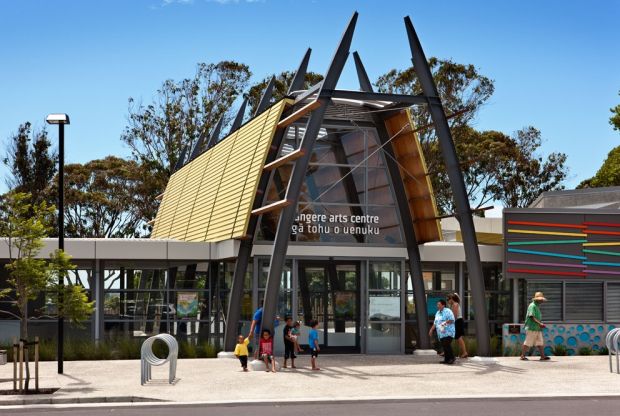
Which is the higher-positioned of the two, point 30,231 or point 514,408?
point 30,231

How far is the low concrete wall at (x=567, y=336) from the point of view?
26766mm

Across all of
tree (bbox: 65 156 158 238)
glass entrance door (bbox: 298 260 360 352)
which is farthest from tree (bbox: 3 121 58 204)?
glass entrance door (bbox: 298 260 360 352)

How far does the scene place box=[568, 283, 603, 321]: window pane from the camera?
2725cm

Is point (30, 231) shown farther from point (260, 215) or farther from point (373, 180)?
point (373, 180)

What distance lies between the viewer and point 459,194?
23.4 metres

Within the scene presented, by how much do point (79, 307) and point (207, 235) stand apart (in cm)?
920

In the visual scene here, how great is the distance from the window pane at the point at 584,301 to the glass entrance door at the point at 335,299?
6.01 metres

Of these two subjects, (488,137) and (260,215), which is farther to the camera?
(488,137)

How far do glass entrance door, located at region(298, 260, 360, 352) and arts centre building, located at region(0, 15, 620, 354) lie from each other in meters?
0.03

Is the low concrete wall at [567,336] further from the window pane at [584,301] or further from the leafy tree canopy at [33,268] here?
the leafy tree canopy at [33,268]

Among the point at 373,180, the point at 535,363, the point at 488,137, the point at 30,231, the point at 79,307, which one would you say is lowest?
the point at 535,363

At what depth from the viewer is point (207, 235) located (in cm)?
2848

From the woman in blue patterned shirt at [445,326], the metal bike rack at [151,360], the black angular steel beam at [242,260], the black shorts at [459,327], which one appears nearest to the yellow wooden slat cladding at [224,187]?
the black angular steel beam at [242,260]

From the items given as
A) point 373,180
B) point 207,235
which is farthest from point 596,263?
point 207,235
